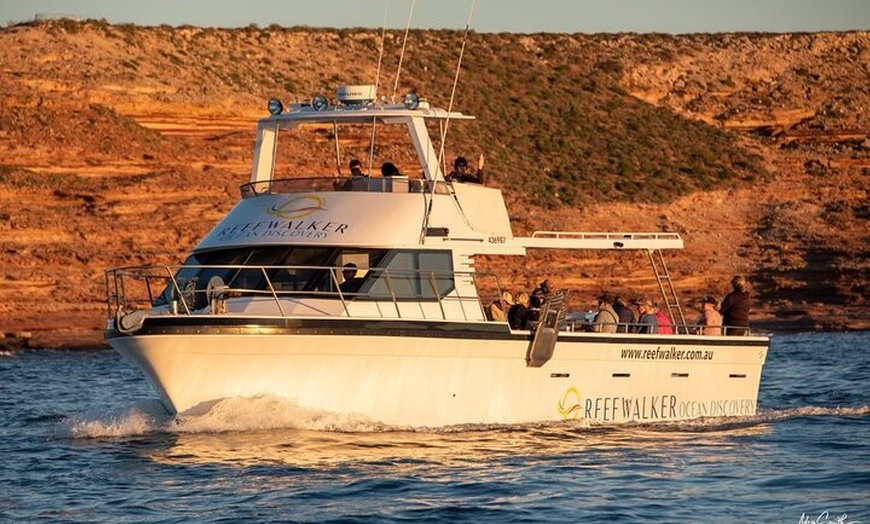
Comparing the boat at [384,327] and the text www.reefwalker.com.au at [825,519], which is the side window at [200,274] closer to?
the boat at [384,327]

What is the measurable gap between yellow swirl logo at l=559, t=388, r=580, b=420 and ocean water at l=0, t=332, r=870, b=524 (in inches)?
6.5

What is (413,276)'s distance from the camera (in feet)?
68.5

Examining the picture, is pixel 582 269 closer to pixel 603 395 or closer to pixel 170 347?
pixel 603 395

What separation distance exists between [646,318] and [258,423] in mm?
6420

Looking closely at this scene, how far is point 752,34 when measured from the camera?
82.4 metres

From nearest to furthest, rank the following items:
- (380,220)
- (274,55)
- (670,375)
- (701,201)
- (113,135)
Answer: (380,220)
(670,375)
(113,135)
(701,201)
(274,55)

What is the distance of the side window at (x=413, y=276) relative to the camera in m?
20.5

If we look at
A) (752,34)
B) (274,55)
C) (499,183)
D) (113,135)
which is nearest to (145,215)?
(113,135)

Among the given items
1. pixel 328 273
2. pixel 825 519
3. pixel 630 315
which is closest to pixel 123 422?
pixel 328 273

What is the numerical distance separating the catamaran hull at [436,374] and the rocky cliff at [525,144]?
19597mm

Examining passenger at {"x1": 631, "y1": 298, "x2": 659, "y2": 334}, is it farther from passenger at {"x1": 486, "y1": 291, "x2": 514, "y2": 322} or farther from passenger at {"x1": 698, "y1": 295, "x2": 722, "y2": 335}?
passenger at {"x1": 486, "y1": 291, "x2": 514, "y2": 322}

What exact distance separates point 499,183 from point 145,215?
50.6 feet

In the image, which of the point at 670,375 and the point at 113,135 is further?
the point at 113,135

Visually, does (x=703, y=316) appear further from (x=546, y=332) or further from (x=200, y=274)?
(x=200, y=274)
